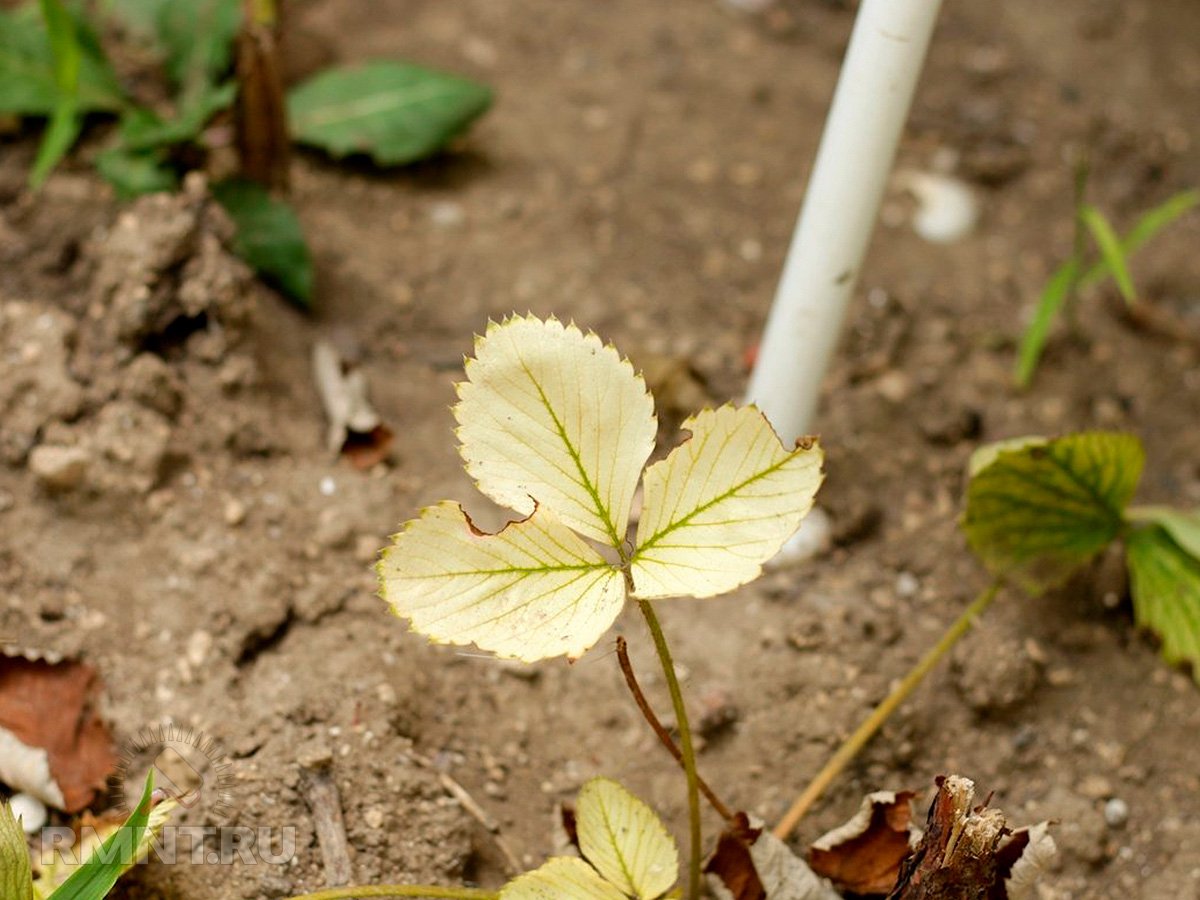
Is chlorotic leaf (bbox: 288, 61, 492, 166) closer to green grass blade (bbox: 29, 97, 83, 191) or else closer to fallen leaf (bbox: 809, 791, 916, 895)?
green grass blade (bbox: 29, 97, 83, 191)

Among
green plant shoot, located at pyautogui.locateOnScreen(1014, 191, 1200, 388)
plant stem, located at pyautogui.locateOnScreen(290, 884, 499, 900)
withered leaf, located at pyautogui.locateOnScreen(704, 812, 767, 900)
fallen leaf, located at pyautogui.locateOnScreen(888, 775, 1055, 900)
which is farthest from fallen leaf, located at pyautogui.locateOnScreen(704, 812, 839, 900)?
green plant shoot, located at pyautogui.locateOnScreen(1014, 191, 1200, 388)

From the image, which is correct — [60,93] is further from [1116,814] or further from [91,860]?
[1116,814]

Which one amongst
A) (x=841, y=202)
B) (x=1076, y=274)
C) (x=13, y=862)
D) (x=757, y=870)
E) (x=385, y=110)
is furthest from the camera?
(x=385, y=110)

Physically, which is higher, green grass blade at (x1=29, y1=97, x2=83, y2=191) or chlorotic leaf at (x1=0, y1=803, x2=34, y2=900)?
green grass blade at (x1=29, y1=97, x2=83, y2=191)

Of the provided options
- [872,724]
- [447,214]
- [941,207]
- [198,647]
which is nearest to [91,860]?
[198,647]

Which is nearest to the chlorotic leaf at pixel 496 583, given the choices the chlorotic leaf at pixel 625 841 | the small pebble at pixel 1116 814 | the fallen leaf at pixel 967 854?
the chlorotic leaf at pixel 625 841

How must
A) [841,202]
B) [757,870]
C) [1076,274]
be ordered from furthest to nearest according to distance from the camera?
1. [1076,274]
2. [841,202]
3. [757,870]

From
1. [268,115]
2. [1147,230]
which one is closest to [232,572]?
[268,115]
